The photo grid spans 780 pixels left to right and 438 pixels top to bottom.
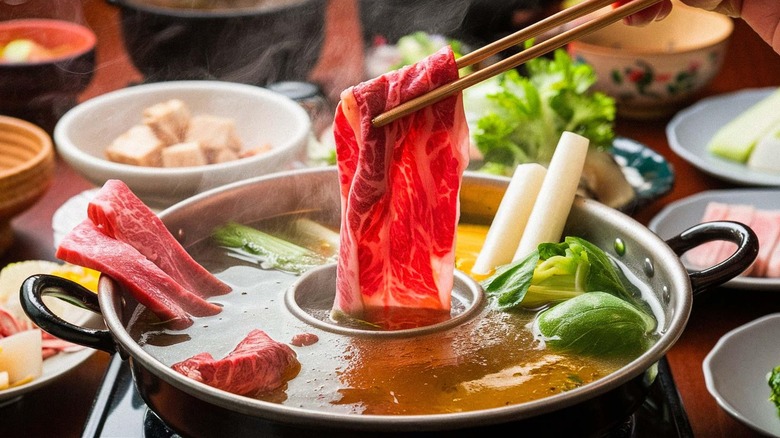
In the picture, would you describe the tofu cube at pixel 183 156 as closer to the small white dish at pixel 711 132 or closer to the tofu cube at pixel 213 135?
the tofu cube at pixel 213 135

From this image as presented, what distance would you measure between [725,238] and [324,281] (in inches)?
31.9

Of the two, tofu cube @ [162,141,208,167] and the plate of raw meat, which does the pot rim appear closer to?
the plate of raw meat

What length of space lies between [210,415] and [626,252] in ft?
3.17

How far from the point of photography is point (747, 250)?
1.68 meters

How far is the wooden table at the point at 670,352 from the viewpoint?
1.93 m

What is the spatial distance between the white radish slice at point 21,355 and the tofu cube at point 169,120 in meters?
0.95

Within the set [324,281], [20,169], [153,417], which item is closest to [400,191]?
[324,281]

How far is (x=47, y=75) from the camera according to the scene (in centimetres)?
302

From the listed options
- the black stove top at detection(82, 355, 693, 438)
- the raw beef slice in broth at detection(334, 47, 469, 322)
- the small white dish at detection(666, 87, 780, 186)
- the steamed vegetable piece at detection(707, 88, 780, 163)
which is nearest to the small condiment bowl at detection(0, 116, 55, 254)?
the black stove top at detection(82, 355, 693, 438)

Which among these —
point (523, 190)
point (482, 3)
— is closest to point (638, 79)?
point (482, 3)

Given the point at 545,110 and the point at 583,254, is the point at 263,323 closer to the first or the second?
the point at 583,254

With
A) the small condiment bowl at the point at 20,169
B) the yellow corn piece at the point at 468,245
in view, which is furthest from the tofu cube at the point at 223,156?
the yellow corn piece at the point at 468,245

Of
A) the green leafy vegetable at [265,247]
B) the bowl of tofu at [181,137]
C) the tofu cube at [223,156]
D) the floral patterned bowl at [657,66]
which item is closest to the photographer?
the green leafy vegetable at [265,247]

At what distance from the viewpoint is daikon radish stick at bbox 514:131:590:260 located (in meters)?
1.97
